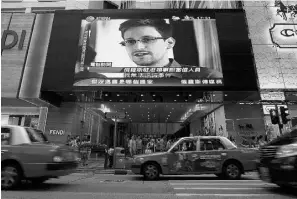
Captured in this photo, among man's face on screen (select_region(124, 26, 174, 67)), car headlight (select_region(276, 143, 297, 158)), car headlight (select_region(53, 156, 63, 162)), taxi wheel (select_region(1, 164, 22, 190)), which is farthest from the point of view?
man's face on screen (select_region(124, 26, 174, 67))

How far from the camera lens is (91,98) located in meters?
17.6

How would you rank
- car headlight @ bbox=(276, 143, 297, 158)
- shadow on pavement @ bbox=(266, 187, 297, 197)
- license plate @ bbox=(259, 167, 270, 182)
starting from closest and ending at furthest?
car headlight @ bbox=(276, 143, 297, 158) < shadow on pavement @ bbox=(266, 187, 297, 197) < license plate @ bbox=(259, 167, 270, 182)

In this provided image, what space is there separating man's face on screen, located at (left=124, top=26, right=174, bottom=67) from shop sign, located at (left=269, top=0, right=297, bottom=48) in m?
7.83

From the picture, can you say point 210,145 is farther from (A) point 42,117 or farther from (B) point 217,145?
(A) point 42,117

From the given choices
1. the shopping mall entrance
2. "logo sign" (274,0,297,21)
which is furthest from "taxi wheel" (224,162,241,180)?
"logo sign" (274,0,297,21)

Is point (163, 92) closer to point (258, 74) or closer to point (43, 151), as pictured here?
point (258, 74)

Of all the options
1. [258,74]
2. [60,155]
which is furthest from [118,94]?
[60,155]

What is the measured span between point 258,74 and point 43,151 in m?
15.1

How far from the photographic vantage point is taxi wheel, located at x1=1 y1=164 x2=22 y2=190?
550cm

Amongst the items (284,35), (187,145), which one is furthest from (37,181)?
(284,35)

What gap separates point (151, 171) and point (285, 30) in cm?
1569

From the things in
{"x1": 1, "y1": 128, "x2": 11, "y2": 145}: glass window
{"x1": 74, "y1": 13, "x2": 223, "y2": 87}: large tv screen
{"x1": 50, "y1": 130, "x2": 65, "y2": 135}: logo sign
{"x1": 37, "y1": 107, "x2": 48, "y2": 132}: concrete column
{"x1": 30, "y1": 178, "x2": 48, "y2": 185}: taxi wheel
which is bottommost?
{"x1": 30, "y1": 178, "x2": 48, "y2": 185}: taxi wheel

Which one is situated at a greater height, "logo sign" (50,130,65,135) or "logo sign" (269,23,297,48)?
"logo sign" (269,23,297,48)

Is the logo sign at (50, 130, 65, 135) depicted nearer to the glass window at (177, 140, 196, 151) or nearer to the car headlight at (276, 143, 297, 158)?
the glass window at (177, 140, 196, 151)
